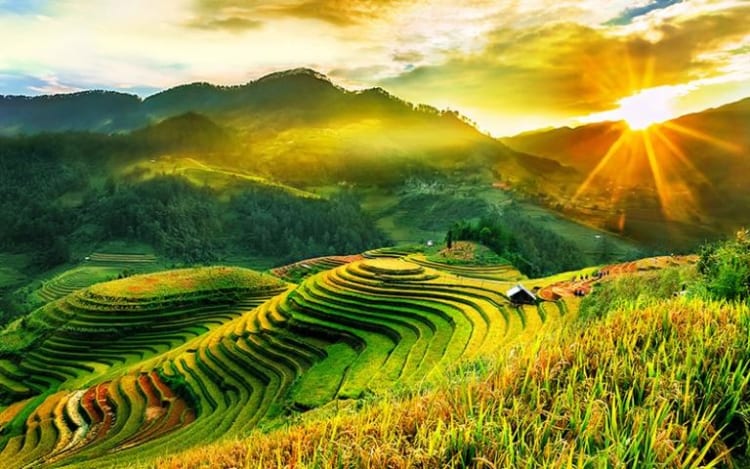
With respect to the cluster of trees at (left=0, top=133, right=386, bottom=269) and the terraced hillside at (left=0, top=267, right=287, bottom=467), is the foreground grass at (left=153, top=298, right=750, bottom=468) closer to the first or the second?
the terraced hillside at (left=0, top=267, right=287, bottom=467)

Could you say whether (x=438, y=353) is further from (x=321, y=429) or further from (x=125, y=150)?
(x=125, y=150)

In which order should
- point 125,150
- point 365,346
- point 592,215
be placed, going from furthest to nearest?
point 125,150
point 592,215
point 365,346

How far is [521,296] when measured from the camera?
927 inches

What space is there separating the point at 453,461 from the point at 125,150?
584 ft

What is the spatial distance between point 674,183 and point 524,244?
6394 cm

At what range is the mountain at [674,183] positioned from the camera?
280 ft

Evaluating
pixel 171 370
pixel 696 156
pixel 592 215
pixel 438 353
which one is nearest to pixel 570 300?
pixel 438 353

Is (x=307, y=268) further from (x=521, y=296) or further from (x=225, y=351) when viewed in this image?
(x=521, y=296)

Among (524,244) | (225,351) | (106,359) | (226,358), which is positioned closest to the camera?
(226,358)

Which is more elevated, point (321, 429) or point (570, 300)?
point (321, 429)

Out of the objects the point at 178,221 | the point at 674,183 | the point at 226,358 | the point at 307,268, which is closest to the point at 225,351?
the point at 226,358

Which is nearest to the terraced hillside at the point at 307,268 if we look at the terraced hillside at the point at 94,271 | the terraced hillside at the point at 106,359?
the terraced hillside at the point at 106,359

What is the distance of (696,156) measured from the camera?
10506 centimetres

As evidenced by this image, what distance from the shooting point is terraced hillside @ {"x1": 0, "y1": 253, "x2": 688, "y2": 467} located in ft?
58.3
